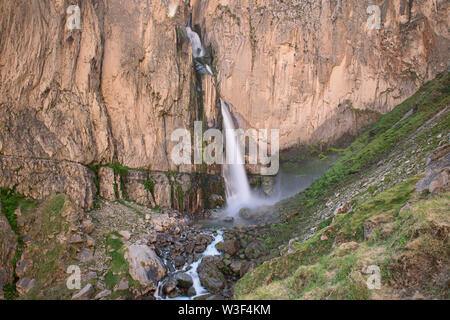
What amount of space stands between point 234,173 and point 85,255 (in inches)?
669

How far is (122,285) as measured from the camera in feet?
40.6

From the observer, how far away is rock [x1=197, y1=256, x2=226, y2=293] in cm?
1326

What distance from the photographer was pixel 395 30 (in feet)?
102

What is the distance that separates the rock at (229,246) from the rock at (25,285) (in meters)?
9.19

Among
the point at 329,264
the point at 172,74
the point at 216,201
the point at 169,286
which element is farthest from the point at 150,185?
the point at 329,264

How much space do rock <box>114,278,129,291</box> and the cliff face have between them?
20.2 feet

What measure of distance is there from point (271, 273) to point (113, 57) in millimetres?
18688

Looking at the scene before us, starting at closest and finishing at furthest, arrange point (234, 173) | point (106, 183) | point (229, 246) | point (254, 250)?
point (254, 250) → point (229, 246) → point (106, 183) → point (234, 173)

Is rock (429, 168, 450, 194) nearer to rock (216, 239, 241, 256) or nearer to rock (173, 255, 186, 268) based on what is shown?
rock (216, 239, 241, 256)

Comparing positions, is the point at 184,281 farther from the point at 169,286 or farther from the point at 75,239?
the point at 75,239

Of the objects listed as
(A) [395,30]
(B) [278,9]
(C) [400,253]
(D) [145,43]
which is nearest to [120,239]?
(C) [400,253]

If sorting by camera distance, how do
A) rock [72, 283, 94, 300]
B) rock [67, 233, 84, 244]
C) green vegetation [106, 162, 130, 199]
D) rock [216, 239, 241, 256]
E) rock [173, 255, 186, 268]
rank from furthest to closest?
1. green vegetation [106, 162, 130, 199]
2. rock [216, 239, 241, 256]
3. rock [173, 255, 186, 268]
4. rock [67, 233, 84, 244]
5. rock [72, 283, 94, 300]

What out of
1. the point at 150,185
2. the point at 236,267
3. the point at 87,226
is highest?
the point at 150,185

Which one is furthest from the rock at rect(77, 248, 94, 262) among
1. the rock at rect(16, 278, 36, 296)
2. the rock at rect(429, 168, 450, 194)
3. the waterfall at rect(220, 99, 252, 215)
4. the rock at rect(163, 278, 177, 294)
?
the rock at rect(429, 168, 450, 194)
